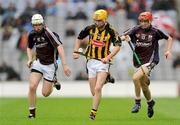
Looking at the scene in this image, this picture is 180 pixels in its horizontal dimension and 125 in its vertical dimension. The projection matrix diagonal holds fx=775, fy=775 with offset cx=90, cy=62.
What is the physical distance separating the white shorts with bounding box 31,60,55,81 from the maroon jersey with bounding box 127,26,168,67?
83.2 inches

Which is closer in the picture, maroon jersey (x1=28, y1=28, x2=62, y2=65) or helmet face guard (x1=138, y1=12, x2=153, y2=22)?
maroon jersey (x1=28, y1=28, x2=62, y2=65)

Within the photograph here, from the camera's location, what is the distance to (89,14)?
3675cm

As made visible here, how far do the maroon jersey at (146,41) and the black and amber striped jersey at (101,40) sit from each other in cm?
116

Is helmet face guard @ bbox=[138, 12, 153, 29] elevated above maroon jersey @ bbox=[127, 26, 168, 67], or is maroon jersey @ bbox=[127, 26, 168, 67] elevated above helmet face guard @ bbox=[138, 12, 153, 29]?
helmet face guard @ bbox=[138, 12, 153, 29]

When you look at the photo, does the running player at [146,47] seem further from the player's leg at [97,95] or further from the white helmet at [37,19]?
the white helmet at [37,19]

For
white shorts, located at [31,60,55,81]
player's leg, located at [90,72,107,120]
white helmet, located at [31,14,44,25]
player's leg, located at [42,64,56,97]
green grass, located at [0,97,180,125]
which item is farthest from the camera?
player's leg, located at [42,64,56,97]

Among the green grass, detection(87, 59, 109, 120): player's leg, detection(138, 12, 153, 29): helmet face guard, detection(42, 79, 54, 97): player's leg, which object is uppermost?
detection(138, 12, 153, 29): helmet face guard

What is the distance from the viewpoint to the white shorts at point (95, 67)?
707 inches

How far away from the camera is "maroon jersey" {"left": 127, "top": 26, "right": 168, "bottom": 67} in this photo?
1902cm

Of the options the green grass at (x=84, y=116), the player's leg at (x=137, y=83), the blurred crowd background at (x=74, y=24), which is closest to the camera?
the green grass at (x=84, y=116)

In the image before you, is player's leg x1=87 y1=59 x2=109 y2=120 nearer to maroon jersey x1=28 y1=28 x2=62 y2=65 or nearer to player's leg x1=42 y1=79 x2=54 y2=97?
maroon jersey x1=28 y1=28 x2=62 y2=65

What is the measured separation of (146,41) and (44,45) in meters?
2.57

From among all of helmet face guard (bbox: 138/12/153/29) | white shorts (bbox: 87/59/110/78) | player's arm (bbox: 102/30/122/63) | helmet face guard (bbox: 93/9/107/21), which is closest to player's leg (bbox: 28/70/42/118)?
white shorts (bbox: 87/59/110/78)

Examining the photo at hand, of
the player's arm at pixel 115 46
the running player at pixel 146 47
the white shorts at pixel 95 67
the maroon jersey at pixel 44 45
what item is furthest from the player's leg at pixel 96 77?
the running player at pixel 146 47
